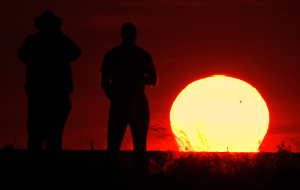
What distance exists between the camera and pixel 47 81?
6.46m

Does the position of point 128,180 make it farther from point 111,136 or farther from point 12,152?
point 12,152

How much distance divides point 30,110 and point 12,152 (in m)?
1.84

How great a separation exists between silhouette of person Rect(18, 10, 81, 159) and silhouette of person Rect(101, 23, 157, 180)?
1.80 ft

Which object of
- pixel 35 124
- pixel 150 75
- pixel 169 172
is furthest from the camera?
pixel 169 172

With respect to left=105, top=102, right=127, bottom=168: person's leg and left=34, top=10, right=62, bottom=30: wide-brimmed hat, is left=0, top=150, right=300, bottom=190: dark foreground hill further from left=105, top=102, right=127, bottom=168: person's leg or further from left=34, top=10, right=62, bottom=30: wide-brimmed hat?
left=34, top=10, right=62, bottom=30: wide-brimmed hat

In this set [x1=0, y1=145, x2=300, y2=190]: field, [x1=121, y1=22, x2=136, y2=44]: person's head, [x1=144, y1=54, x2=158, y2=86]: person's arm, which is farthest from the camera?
[x1=144, y1=54, x2=158, y2=86]: person's arm

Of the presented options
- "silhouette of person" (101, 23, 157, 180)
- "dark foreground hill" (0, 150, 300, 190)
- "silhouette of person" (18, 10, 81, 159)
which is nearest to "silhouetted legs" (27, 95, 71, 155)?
"silhouette of person" (18, 10, 81, 159)

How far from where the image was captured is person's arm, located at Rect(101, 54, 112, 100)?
6.75m

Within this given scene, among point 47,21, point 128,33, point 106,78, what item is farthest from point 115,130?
point 47,21

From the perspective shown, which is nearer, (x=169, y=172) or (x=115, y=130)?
(x=115, y=130)

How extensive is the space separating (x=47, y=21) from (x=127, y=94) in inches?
57.4

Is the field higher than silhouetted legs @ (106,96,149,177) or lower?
lower

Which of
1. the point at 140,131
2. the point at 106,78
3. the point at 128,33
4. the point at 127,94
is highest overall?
the point at 128,33

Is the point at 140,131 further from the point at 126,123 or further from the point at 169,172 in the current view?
the point at 169,172
